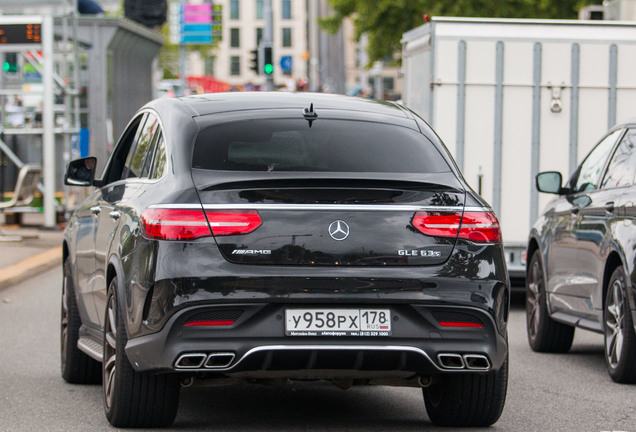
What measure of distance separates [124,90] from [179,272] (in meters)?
21.9

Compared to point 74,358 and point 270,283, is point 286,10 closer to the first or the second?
point 74,358

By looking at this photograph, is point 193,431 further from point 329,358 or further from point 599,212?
point 599,212

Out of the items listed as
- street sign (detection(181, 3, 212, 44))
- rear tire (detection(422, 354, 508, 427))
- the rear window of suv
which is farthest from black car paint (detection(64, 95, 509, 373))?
street sign (detection(181, 3, 212, 44))

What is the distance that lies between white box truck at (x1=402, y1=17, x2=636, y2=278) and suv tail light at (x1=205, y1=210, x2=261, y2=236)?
7.85 metres

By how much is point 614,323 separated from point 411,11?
1355 inches

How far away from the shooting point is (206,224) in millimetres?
5977

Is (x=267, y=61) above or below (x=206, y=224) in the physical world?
above

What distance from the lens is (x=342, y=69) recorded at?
9438 cm

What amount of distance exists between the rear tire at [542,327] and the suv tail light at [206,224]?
4843 millimetres

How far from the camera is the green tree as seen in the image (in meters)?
41.5

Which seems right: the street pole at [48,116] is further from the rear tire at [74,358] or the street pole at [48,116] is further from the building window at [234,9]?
the building window at [234,9]

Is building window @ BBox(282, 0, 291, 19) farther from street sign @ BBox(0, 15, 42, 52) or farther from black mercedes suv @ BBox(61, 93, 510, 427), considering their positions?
black mercedes suv @ BBox(61, 93, 510, 427)

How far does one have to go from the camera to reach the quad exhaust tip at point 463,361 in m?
6.07

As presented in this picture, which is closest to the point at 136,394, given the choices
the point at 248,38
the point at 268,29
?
the point at 268,29
